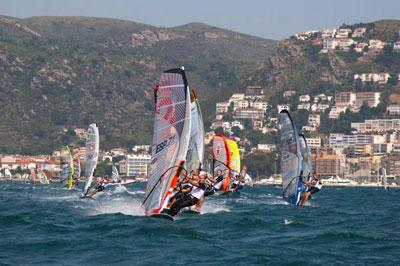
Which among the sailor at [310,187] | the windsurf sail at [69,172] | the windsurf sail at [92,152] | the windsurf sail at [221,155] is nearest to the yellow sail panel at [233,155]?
the windsurf sail at [221,155]

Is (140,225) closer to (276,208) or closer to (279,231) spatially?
(279,231)

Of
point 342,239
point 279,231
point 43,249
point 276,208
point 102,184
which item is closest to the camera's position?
point 43,249

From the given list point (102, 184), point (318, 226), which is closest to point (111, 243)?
point (318, 226)

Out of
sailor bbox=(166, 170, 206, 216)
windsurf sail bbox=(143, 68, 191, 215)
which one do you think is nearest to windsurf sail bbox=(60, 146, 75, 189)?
sailor bbox=(166, 170, 206, 216)

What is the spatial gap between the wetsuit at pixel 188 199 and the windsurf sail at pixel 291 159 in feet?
51.6

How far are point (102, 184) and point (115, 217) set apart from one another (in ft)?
94.7

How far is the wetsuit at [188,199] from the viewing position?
42812 mm

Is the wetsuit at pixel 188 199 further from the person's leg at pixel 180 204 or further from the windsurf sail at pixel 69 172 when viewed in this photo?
the windsurf sail at pixel 69 172

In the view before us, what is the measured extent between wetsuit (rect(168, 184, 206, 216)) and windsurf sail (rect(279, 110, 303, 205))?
51.6 ft

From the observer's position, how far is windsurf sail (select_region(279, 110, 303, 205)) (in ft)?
197

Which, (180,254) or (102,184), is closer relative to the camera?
(180,254)

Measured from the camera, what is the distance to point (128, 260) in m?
32.3

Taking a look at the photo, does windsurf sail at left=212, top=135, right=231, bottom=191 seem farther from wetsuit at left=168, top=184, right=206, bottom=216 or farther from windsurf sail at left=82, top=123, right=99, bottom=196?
wetsuit at left=168, top=184, right=206, bottom=216

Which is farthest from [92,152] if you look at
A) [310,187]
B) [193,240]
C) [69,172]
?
[193,240]
